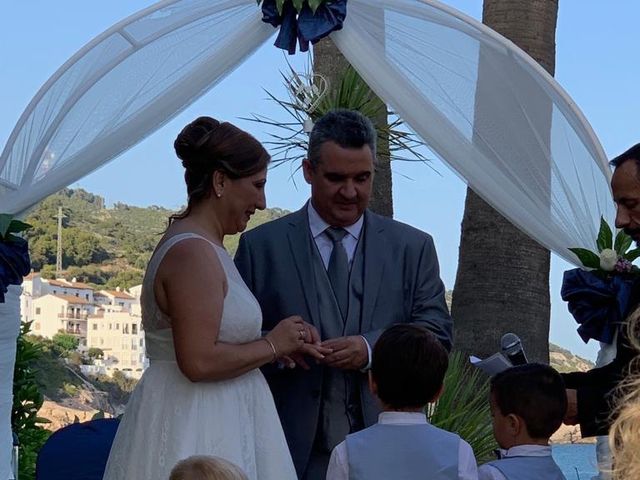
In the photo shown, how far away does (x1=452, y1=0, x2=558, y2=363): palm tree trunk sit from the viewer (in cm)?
770

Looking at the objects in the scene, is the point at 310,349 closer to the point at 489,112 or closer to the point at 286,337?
the point at 286,337

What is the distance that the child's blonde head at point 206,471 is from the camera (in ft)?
8.39

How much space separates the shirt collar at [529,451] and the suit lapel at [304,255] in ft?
2.42

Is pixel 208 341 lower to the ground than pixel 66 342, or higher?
lower

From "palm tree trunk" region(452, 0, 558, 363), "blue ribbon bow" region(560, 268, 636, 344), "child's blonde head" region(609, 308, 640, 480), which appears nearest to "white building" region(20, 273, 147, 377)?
"palm tree trunk" region(452, 0, 558, 363)

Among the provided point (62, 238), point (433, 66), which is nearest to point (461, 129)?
point (433, 66)

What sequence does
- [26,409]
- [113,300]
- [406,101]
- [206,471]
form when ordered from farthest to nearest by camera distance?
[113,300] → [26,409] → [406,101] → [206,471]

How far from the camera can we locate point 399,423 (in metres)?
3.38

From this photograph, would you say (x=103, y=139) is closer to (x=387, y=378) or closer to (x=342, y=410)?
(x=342, y=410)

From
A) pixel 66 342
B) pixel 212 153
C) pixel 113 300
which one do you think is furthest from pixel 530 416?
pixel 113 300

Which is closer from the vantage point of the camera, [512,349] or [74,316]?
[512,349]

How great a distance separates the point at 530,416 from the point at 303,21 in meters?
1.94

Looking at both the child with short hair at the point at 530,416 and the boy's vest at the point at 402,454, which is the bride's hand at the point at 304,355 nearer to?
the boy's vest at the point at 402,454

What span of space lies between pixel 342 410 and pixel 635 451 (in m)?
2.72
